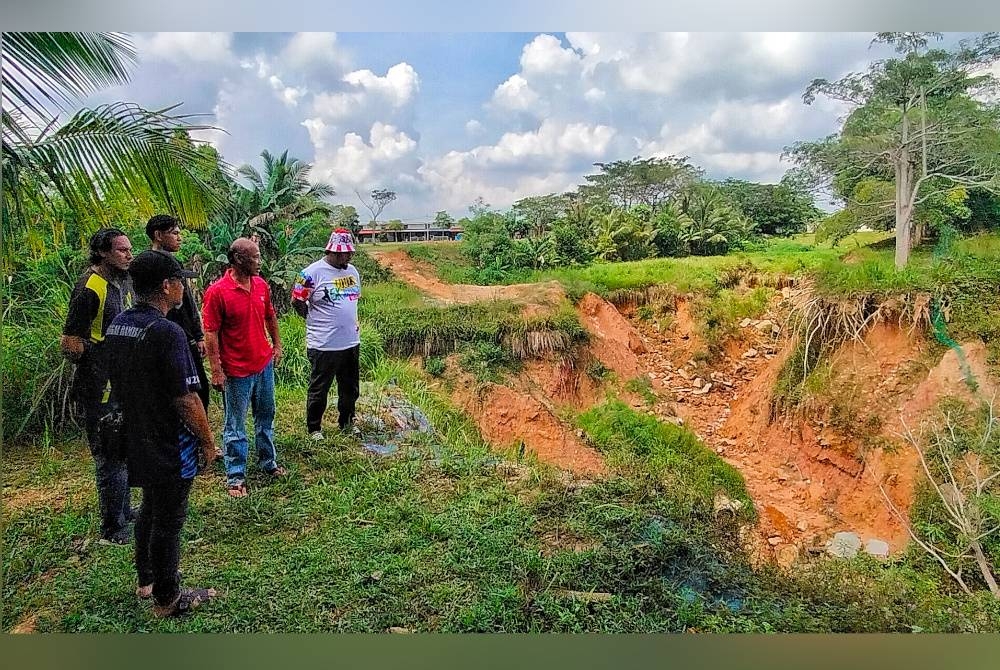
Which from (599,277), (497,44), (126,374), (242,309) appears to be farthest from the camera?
(599,277)

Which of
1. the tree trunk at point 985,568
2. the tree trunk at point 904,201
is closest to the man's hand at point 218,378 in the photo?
the tree trunk at point 904,201

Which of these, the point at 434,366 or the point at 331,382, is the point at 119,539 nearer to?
the point at 331,382

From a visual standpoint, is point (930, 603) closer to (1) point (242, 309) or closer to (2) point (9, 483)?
(1) point (242, 309)

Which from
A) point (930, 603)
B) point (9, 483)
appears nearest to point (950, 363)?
point (930, 603)

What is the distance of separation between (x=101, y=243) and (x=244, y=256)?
0.65 m

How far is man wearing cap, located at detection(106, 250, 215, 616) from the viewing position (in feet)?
8.74

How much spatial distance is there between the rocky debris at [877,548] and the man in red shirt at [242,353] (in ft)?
9.44

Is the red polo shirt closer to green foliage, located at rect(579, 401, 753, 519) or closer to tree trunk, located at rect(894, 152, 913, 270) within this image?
green foliage, located at rect(579, 401, 753, 519)

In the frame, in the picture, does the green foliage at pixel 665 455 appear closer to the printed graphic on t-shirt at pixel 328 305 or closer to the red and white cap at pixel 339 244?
the printed graphic on t-shirt at pixel 328 305

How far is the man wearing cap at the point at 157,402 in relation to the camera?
266 centimetres

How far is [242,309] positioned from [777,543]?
110 inches

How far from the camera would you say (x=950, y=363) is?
11.1ft

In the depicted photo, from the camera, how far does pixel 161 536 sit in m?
2.84

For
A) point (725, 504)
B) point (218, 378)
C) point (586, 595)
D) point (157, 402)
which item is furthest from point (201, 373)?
point (725, 504)
